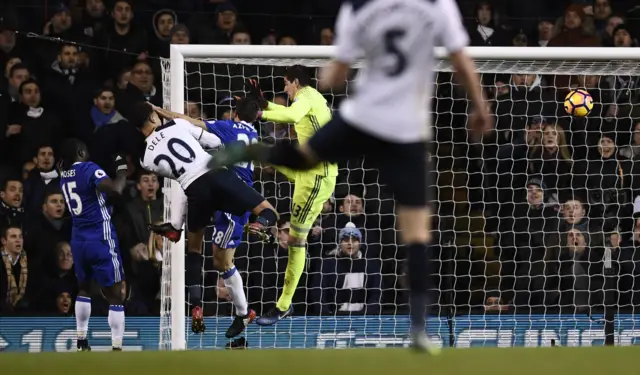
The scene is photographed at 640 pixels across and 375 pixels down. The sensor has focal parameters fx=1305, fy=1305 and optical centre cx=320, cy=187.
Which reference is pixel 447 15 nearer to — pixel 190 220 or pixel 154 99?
pixel 190 220

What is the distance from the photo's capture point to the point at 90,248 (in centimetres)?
1232

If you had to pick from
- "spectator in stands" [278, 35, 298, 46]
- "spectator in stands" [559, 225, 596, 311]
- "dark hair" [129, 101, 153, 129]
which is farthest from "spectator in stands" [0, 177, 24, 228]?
"spectator in stands" [559, 225, 596, 311]

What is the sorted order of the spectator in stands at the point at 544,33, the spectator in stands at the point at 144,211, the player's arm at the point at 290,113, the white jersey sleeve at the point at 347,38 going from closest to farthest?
the white jersey sleeve at the point at 347,38, the player's arm at the point at 290,113, the spectator in stands at the point at 144,211, the spectator in stands at the point at 544,33

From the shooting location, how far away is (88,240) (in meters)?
12.4

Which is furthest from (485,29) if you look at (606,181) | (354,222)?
(354,222)

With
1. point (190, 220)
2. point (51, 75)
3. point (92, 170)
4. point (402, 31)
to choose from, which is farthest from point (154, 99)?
point (402, 31)

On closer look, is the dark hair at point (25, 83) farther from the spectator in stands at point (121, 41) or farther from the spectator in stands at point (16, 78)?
the spectator in stands at point (121, 41)

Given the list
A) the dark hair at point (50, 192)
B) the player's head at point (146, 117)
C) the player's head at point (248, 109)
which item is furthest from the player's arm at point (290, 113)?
the dark hair at point (50, 192)

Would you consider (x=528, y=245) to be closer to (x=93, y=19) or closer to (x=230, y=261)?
(x=230, y=261)

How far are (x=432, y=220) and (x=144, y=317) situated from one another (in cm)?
311

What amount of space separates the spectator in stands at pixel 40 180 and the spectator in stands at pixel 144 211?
82cm

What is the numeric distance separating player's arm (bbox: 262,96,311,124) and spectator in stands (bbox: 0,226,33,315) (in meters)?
3.30

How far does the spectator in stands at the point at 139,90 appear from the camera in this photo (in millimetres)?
13836

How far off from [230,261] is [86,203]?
1.61 m
